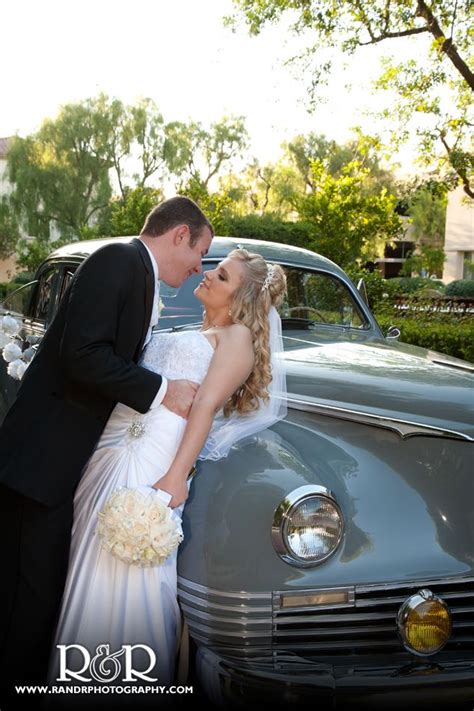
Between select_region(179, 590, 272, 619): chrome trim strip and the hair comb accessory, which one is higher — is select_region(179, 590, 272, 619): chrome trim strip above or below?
below

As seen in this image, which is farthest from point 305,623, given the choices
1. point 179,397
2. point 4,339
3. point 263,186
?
point 263,186

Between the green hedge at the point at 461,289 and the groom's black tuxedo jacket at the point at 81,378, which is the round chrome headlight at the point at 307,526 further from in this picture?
the green hedge at the point at 461,289

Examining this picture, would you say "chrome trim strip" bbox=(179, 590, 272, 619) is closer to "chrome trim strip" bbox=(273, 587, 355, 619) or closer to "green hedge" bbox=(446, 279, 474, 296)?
"chrome trim strip" bbox=(273, 587, 355, 619)

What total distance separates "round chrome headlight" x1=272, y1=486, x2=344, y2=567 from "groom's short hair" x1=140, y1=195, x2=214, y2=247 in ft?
3.72

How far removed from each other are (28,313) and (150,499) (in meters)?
3.98

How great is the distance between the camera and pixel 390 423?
10.3 ft

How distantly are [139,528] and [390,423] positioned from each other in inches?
43.1

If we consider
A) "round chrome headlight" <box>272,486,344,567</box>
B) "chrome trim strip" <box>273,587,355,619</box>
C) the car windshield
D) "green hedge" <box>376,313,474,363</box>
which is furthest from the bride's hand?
"green hedge" <box>376,313,474,363</box>

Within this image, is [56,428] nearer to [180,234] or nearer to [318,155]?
[180,234]

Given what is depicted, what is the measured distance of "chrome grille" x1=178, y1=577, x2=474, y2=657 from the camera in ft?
9.00

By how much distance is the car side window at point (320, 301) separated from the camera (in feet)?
16.5

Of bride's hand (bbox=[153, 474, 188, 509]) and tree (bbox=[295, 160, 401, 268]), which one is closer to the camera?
bride's hand (bbox=[153, 474, 188, 509])

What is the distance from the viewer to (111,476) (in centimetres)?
307

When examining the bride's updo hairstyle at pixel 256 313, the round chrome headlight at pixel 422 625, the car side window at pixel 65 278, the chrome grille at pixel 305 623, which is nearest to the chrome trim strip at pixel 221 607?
the chrome grille at pixel 305 623
